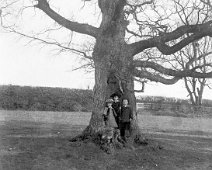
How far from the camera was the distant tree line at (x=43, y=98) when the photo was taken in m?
31.5

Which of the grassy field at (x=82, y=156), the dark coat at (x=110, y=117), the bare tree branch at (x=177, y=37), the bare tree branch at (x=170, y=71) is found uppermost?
the bare tree branch at (x=177, y=37)

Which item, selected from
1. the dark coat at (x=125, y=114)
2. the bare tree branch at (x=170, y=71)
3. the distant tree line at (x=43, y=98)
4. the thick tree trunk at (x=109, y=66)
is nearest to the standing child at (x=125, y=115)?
the dark coat at (x=125, y=114)

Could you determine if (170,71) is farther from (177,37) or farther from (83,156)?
(83,156)

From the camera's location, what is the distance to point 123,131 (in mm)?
13234

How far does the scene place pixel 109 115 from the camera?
12461mm

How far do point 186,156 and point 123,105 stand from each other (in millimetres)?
2955

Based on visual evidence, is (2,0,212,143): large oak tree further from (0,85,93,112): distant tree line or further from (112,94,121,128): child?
(0,85,93,112): distant tree line

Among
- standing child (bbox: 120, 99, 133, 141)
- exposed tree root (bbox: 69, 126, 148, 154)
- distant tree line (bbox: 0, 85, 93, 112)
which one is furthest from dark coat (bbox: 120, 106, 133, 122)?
distant tree line (bbox: 0, 85, 93, 112)

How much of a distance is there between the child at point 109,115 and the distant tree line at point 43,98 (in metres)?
20.0

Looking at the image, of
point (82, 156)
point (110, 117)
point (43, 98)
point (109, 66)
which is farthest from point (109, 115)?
point (43, 98)

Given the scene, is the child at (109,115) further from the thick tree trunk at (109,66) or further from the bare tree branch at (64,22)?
the bare tree branch at (64,22)

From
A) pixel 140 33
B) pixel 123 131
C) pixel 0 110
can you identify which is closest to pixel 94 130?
pixel 123 131

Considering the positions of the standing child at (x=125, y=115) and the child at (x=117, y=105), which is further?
the child at (x=117, y=105)

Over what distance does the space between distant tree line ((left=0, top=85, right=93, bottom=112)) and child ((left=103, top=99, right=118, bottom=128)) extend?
65.7 feet
